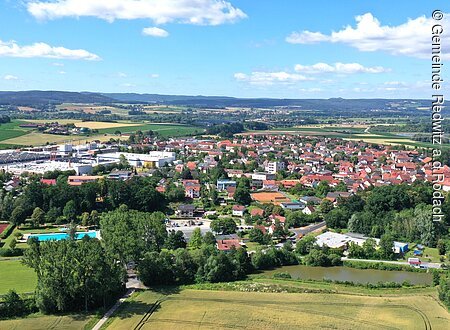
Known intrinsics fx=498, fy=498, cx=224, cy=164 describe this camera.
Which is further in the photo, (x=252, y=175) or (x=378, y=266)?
(x=252, y=175)

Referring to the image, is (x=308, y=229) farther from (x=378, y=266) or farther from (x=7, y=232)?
(x=7, y=232)

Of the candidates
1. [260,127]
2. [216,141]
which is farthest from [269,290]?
[260,127]

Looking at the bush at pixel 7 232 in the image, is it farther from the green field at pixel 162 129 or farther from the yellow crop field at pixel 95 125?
the yellow crop field at pixel 95 125

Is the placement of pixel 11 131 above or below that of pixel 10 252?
above

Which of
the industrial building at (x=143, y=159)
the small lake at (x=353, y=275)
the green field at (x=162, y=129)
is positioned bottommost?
the small lake at (x=353, y=275)

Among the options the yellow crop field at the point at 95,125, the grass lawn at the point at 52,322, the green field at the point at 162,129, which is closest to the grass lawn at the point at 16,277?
the grass lawn at the point at 52,322

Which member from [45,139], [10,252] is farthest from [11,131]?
[10,252]

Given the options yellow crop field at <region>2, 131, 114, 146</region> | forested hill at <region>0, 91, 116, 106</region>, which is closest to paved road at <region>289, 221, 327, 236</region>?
yellow crop field at <region>2, 131, 114, 146</region>

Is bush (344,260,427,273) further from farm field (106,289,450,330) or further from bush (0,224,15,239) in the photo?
→ bush (0,224,15,239)
